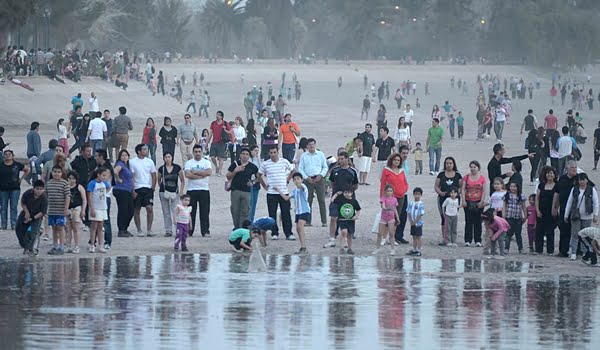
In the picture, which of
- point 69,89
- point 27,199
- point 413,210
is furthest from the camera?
point 69,89

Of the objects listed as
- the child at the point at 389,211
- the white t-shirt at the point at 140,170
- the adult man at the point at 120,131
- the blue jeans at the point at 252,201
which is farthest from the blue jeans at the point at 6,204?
the adult man at the point at 120,131

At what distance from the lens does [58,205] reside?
1791cm

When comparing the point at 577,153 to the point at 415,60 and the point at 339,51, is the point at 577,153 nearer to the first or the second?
the point at 415,60

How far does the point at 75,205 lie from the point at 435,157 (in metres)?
14.6

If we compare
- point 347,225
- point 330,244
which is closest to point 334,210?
point 347,225

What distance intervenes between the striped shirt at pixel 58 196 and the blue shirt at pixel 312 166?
468 centimetres

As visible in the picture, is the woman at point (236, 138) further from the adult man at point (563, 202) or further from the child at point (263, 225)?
the adult man at point (563, 202)

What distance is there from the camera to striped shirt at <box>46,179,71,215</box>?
1789 cm

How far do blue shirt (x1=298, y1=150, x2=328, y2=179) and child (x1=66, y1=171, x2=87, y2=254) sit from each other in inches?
171

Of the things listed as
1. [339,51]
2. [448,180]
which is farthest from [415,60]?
[448,180]

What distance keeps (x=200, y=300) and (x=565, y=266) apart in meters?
6.09

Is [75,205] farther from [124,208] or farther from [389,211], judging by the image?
[389,211]

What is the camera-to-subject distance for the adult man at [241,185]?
19.7 m

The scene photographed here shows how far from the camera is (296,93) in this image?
8300cm
